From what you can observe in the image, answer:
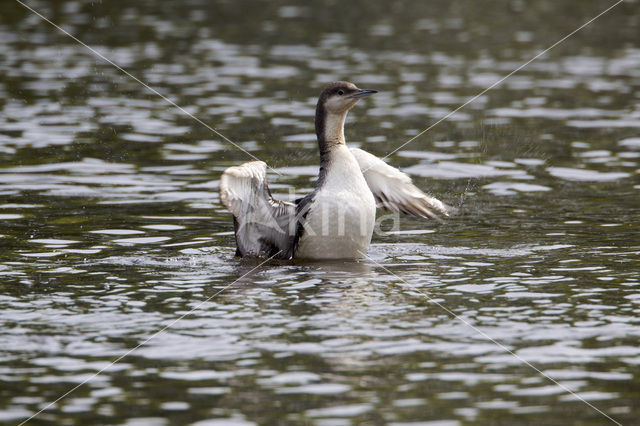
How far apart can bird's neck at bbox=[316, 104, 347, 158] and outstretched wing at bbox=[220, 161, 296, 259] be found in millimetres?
730

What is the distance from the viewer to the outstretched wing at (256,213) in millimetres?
9812

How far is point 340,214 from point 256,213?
835 mm

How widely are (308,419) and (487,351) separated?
1718 millimetres

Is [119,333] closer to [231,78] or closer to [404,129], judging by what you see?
[404,129]

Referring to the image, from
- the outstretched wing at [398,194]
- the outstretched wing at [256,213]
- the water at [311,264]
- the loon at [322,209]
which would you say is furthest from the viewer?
the outstretched wing at [398,194]

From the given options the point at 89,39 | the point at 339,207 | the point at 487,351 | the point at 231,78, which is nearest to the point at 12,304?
the point at 339,207

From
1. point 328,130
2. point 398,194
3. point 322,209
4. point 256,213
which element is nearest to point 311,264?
point 322,209

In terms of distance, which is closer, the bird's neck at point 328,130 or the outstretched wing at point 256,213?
the outstretched wing at point 256,213

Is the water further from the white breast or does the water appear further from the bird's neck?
the bird's neck

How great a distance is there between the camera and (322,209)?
10344 mm

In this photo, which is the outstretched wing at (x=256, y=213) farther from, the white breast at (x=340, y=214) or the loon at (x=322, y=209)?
the white breast at (x=340, y=214)

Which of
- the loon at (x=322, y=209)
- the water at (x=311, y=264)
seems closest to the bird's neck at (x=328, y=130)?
the loon at (x=322, y=209)

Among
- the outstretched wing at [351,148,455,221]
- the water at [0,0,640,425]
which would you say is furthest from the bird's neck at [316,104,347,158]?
the water at [0,0,640,425]

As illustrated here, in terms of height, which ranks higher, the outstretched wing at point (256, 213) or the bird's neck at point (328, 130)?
the bird's neck at point (328, 130)
